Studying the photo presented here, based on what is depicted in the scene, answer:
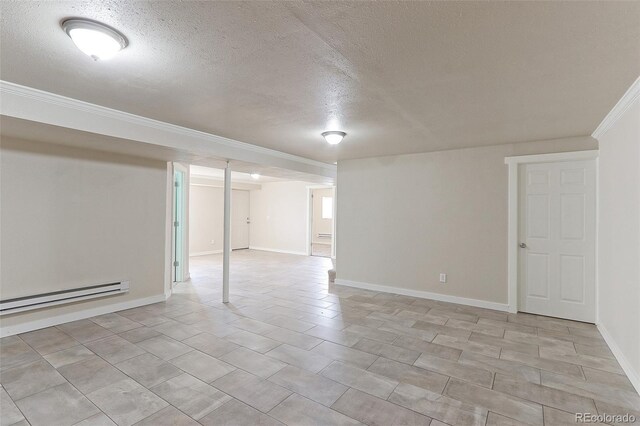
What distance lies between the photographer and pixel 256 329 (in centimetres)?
372

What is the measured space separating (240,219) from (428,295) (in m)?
7.80

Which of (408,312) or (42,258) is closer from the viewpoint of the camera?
(42,258)

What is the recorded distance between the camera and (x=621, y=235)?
2969 mm

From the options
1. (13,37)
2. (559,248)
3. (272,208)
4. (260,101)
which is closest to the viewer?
(13,37)

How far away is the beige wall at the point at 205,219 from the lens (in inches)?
386

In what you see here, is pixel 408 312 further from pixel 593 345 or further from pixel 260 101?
pixel 260 101

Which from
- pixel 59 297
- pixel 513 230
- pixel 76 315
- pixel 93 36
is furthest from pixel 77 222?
pixel 513 230

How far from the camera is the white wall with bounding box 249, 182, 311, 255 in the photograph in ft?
34.0

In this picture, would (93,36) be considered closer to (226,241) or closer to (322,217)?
(226,241)

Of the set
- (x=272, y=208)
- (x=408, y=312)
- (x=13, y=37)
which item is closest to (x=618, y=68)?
(x=408, y=312)

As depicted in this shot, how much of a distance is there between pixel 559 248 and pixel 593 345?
1.26 meters

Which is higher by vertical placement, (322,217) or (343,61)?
(343,61)

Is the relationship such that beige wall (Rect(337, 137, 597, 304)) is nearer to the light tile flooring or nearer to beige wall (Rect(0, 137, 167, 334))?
the light tile flooring

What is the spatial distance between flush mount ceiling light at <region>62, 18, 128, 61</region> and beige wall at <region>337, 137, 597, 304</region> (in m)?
4.33
